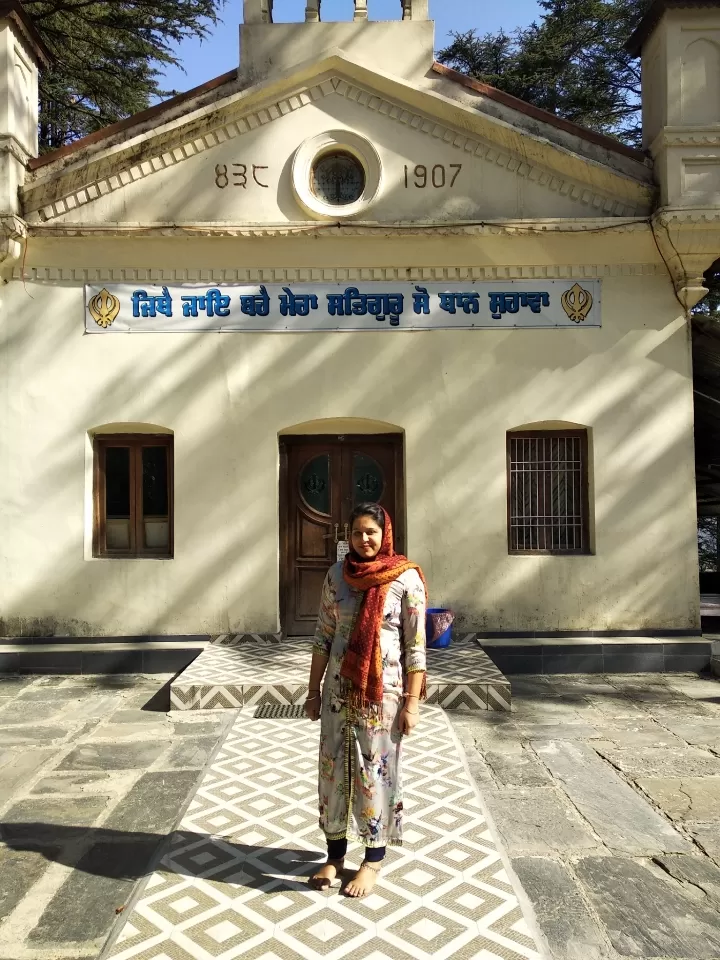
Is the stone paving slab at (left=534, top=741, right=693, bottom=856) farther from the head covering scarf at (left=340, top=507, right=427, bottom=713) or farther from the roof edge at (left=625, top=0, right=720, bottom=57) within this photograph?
the roof edge at (left=625, top=0, right=720, bottom=57)

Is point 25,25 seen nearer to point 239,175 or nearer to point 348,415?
point 239,175

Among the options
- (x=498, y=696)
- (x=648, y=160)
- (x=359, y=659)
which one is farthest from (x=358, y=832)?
(x=648, y=160)

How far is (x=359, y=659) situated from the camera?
3.38 metres

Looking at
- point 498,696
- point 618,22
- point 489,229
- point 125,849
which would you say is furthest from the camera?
point 618,22

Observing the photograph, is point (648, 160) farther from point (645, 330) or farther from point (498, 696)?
point (498, 696)

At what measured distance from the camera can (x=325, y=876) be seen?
138 inches

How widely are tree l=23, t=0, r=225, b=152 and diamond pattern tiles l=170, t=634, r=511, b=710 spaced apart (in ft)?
34.7

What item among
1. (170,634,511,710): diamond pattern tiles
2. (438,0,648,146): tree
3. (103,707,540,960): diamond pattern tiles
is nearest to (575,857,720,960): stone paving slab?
(103,707,540,960): diamond pattern tiles

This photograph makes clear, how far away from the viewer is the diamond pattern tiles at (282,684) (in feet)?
21.2

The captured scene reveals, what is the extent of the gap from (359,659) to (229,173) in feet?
20.9

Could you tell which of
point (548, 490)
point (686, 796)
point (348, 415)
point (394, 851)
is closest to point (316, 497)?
point (348, 415)

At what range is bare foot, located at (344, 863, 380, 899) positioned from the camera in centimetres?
341

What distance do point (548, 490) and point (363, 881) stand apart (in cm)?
556

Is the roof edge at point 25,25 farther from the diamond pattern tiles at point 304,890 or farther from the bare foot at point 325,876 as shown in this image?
the bare foot at point 325,876
